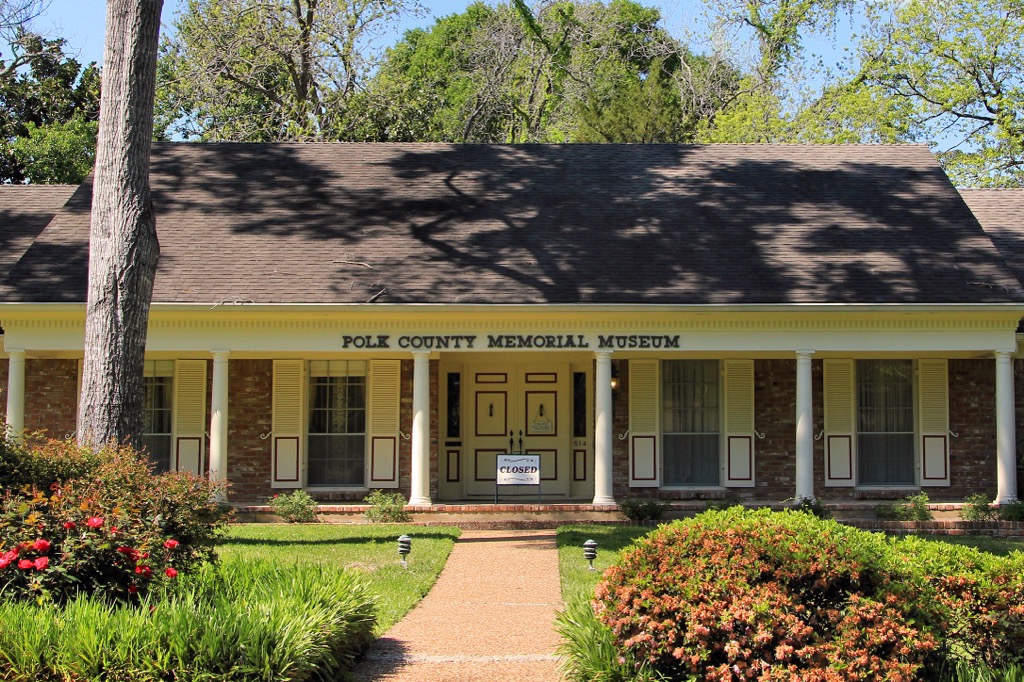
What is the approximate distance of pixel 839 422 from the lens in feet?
63.8

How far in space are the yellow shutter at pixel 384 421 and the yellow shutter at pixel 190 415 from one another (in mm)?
2775

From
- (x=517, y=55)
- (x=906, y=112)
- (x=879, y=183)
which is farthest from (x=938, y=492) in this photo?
(x=517, y=55)

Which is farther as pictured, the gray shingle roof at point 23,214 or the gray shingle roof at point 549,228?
the gray shingle roof at point 23,214

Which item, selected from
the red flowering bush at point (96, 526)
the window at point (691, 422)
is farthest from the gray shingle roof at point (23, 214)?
the red flowering bush at point (96, 526)

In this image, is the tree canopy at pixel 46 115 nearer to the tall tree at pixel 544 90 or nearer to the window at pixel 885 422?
the tall tree at pixel 544 90

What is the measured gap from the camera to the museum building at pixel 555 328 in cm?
1773

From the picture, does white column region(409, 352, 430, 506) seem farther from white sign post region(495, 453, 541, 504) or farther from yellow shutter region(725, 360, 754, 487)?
A: yellow shutter region(725, 360, 754, 487)

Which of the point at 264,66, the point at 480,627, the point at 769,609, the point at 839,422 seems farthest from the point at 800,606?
the point at 264,66

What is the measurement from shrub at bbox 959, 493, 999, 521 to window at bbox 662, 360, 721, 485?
3921 mm

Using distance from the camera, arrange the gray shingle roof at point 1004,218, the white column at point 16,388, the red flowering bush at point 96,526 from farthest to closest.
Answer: the gray shingle roof at point 1004,218
the white column at point 16,388
the red flowering bush at point 96,526

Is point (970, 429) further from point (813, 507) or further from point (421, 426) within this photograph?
point (421, 426)

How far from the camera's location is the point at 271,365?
19.3 metres

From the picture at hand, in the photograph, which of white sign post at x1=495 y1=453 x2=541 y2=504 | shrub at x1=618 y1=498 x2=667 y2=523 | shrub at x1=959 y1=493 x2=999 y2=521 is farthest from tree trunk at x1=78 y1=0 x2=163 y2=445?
shrub at x1=959 y1=493 x2=999 y2=521

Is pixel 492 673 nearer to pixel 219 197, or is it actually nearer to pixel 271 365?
pixel 271 365
